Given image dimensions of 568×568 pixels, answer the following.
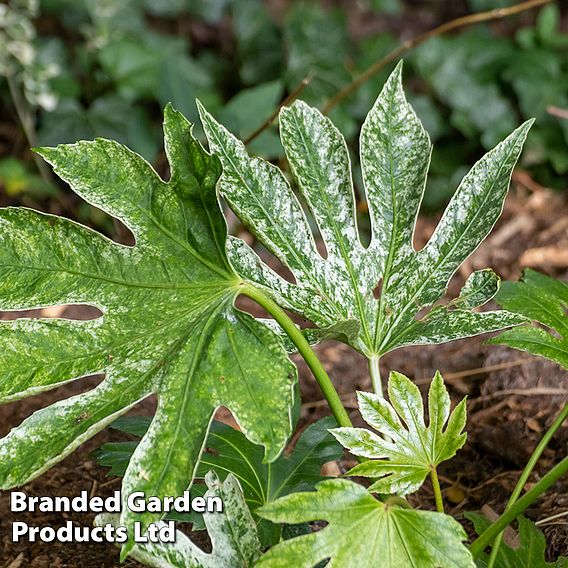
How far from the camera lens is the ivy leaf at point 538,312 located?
3.34 feet

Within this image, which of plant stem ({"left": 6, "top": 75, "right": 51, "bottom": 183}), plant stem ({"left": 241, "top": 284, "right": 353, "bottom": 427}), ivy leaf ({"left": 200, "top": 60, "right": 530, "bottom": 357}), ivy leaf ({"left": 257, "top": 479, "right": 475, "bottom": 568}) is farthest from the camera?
plant stem ({"left": 6, "top": 75, "right": 51, "bottom": 183})

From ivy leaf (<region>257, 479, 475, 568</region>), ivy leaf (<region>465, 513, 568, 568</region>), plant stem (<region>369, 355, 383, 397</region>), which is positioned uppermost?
plant stem (<region>369, 355, 383, 397</region>)

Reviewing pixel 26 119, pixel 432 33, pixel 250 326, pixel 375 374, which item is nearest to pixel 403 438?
pixel 375 374

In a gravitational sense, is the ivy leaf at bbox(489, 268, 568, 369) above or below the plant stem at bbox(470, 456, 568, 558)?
above

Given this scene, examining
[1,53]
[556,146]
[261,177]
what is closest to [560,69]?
[556,146]

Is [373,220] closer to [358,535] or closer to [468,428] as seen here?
[358,535]

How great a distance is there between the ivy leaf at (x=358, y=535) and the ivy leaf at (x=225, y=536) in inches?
5.9

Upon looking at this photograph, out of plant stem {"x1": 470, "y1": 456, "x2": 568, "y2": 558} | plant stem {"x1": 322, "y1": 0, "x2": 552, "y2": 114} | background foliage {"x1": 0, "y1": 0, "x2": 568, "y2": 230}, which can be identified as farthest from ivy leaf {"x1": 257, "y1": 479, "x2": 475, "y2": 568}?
background foliage {"x1": 0, "y1": 0, "x2": 568, "y2": 230}

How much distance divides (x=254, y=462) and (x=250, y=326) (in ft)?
0.90

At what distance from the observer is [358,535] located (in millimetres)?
850

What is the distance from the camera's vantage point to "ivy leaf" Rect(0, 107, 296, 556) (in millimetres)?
868

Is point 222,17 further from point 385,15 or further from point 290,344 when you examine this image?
point 290,344

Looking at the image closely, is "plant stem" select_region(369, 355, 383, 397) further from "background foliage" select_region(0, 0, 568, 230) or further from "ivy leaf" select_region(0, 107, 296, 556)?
"background foliage" select_region(0, 0, 568, 230)

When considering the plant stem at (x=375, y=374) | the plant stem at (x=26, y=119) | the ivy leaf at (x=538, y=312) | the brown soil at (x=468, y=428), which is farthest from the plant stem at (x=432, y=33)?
the plant stem at (x=26, y=119)
